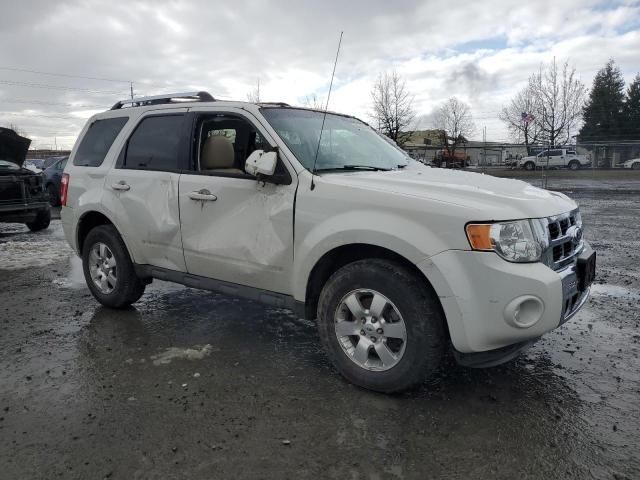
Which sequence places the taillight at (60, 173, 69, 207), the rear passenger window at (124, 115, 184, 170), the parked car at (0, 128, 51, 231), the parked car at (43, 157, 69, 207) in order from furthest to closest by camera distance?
the parked car at (43, 157, 69, 207)
the parked car at (0, 128, 51, 231)
the taillight at (60, 173, 69, 207)
the rear passenger window at (124, 115, 184, 170)

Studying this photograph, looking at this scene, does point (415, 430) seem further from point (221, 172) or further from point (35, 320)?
point (35, 320)

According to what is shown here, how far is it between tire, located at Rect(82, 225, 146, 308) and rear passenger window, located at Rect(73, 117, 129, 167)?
0.71 meters

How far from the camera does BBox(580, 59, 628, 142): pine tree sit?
185ft

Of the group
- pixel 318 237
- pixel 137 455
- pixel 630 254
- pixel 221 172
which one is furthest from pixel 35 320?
pixel 630 254

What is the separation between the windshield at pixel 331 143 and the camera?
3771mm

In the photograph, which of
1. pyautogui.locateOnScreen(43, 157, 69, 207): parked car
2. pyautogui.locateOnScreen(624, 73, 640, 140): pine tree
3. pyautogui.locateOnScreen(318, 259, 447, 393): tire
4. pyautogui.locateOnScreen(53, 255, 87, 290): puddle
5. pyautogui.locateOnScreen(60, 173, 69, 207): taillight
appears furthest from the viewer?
pyautogui.locateOnScreen(624, 73, 640, 140): pine tree

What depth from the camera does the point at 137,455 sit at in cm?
267

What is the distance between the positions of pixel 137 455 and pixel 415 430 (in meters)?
1.51

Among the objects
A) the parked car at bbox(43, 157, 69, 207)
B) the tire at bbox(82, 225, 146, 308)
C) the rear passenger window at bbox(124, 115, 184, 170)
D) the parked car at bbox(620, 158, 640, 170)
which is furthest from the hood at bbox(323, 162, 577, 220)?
the parked car at bbox(620, 158, 640, 170)

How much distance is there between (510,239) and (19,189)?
1051 cm

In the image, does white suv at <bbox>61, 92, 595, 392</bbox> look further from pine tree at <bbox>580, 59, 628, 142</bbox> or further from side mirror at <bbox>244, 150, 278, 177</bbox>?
pine tree at <bbox>580, 59, 628, 142</bbox>

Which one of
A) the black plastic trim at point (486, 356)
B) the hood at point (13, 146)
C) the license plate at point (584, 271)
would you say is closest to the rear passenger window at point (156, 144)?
the black plastic trim at point (486, 356)

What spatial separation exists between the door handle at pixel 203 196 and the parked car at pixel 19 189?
25.8ft

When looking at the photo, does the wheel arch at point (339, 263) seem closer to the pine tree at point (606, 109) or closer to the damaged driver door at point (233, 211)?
the damaged driver door at point (233, 211)
